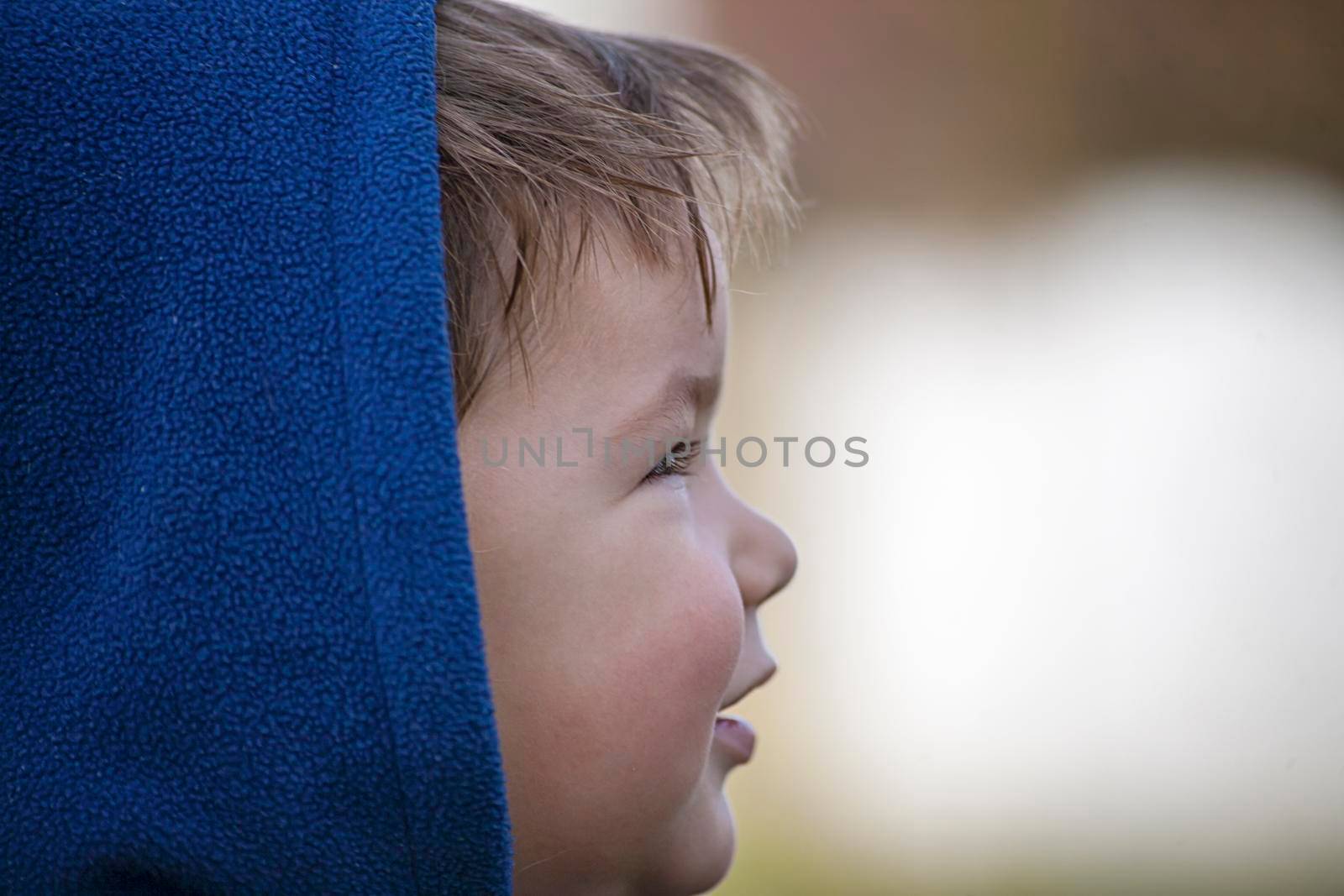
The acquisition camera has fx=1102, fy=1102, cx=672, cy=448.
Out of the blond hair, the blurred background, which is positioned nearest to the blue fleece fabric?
the blond hair

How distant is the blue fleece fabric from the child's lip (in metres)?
0.24

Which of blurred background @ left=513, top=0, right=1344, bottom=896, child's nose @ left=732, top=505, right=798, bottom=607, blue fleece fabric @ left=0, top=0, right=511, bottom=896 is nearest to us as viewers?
blue fleece fabric @ left=0, top=0, right=511, bottom=896

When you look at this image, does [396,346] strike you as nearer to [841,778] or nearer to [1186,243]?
[1186,243]

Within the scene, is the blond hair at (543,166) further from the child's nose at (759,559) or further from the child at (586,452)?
the child's nose at (759,559)

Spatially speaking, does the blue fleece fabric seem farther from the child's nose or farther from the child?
the child's nose

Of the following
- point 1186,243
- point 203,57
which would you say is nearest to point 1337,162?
point 1186,243

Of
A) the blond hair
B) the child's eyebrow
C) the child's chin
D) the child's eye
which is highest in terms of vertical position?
the blond hair

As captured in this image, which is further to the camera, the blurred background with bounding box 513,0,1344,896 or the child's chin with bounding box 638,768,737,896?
the blurred background with bounding box 513,0,1344,896

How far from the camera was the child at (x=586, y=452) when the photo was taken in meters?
0.59

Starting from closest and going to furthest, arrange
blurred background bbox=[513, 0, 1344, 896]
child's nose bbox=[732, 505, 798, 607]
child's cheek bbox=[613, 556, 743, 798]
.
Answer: child's cheek bbox=[613, 556, 743, 798], child's nose bbox=[732, 505, 798, 607], blurred background bbox=[513, 0, 1344, 896]

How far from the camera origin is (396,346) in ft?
1.66

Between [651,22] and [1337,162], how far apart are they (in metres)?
0.88

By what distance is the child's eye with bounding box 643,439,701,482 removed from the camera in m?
0.66

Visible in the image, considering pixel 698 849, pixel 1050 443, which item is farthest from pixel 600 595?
pixel 1050 443
